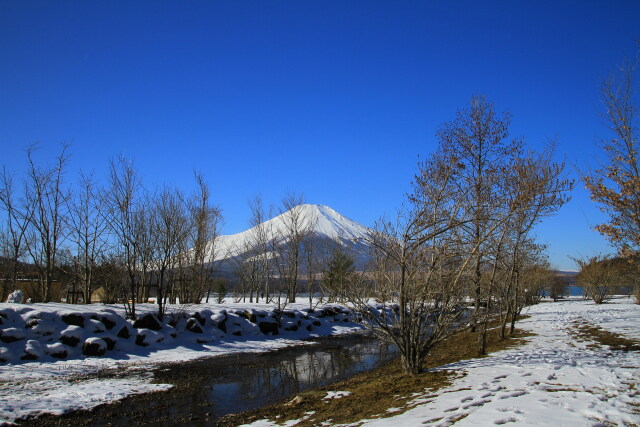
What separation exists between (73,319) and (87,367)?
8.80 feet

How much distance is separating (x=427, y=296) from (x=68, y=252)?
86.3 feet

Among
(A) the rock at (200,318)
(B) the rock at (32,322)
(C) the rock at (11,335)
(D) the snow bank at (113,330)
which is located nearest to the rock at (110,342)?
(D) the snow bank at (113,330)

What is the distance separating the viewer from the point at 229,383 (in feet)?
30.6

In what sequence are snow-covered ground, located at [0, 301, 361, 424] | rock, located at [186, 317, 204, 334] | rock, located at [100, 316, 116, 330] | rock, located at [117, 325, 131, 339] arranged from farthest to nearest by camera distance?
rock, located at [186, 317, 204, 334], rock, located at [100, 316, 116, 330], rock, located at [117, 325, 131, 339], snow-covered ground, located at [0, 301, 361, 424]

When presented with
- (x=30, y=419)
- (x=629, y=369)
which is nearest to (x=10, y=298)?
(x=30, y=419)

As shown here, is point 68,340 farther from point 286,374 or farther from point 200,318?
point 286,374

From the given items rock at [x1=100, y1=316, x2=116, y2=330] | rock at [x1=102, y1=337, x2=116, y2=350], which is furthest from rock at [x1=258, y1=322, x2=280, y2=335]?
rock at [x1=102, y1=337, x2=116, y2=350]

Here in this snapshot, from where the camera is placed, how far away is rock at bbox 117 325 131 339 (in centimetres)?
1292

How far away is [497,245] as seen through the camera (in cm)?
1090

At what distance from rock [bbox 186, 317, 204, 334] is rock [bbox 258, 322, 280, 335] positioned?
3.05 meters

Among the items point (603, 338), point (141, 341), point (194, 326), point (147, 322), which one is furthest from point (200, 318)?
point (603, 338)

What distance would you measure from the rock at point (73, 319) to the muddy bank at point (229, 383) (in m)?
3.55

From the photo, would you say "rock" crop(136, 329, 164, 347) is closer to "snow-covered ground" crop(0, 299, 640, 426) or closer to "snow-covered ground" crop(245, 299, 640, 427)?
"snow-covered ground" crop(0, 299, 640, 426)

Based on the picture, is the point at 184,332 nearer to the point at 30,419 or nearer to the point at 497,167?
the point at 30,419
